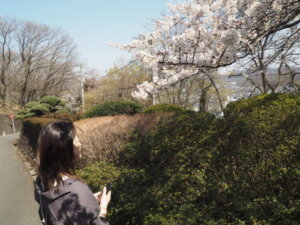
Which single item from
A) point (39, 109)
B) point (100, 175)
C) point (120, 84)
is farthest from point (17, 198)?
point (120, 84)

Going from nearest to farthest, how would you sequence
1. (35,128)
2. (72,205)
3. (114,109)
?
1. (72,205)
2. (35,128)
3. (114,109)

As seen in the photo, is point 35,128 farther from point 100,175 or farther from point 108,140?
point 100,175

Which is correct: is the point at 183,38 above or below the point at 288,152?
above

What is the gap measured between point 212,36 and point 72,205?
4.39 metres

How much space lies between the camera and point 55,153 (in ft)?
5.76

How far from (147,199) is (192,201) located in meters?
0.82

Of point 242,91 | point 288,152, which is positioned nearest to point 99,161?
point 288,152

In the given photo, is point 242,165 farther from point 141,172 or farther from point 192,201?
point 141,172

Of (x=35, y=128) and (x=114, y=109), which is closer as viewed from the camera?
(x=35, y=128)

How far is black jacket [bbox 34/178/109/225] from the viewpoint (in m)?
1.62

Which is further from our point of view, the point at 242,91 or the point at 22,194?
the point at 242,91

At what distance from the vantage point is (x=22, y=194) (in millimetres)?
8062

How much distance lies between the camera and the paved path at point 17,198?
20.4 ft

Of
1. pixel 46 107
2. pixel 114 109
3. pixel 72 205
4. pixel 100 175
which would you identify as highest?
pixel 72 205
